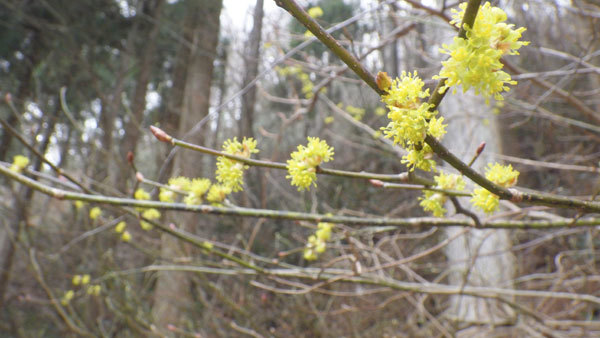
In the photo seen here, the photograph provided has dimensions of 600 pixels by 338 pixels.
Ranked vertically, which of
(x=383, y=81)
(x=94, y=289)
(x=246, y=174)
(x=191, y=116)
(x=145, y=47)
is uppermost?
(x=145, y=47)

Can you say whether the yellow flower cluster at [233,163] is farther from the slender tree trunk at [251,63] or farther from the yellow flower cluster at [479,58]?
the slender tree trunk at [251,63]

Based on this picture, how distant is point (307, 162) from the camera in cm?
78

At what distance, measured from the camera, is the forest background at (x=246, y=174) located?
8.45 ft

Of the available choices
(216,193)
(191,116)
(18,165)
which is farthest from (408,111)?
(191,116)

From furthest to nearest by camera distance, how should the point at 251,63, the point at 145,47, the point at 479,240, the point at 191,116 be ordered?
the point at 145,47 → the point at 191,116 → the point at 479,240 → the point at 251,63

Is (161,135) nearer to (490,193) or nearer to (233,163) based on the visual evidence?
(233,163)

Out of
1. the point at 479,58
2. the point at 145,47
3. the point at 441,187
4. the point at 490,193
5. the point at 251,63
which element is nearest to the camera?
the point at 479,58

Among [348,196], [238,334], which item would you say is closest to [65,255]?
[238,334]

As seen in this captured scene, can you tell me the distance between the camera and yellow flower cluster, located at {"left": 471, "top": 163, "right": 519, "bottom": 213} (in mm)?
729

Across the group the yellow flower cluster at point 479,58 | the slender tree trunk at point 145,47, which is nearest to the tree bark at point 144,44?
the slender tree trunk at point 145,47

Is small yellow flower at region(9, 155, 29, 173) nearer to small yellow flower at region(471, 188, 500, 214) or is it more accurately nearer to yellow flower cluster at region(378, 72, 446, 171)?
yellow flower cluster at region(378, 72, 446, 171)

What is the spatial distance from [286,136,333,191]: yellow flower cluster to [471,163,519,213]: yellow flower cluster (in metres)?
0.30

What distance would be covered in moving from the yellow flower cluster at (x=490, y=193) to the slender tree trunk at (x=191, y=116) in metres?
2.40

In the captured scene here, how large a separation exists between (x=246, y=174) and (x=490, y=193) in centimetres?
301
